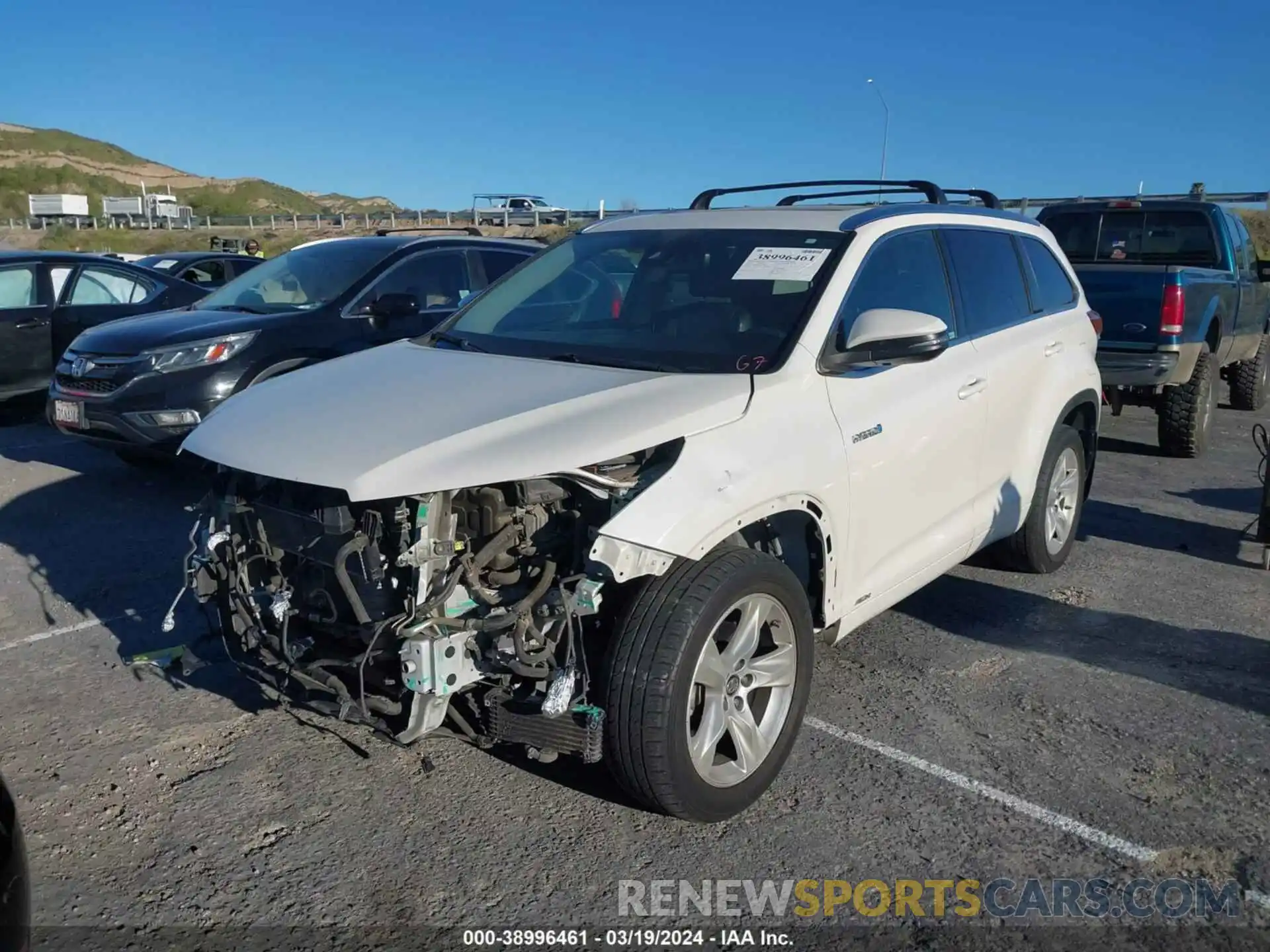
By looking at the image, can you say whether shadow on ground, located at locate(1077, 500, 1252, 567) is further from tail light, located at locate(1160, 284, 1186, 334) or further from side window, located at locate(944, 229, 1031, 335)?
side window, located at locate(944, 229, 1031, 335)

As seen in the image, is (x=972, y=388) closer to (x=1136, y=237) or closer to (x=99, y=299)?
(x=1136, y=237)

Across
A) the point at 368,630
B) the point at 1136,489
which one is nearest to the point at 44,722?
the point at 368,630

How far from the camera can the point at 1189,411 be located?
28.3 feet

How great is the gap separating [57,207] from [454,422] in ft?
199

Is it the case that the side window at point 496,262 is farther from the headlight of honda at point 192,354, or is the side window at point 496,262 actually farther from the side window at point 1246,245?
the side window at point 1246,245

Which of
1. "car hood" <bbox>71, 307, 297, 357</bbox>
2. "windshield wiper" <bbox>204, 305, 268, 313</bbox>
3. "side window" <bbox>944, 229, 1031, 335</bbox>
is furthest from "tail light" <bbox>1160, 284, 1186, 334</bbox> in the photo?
"windshield wiper" <bbox>204, 305, 268, 313</bbox>

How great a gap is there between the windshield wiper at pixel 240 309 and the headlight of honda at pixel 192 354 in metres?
0.59

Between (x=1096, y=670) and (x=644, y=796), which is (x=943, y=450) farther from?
(x=644, y=796)

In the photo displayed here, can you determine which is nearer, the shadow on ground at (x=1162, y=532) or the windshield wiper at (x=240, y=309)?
the shadow on ground at (x=1162, y=532)

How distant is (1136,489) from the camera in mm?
7723

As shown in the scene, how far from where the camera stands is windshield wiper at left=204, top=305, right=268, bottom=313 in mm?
7359

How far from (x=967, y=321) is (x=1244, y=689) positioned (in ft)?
6.10

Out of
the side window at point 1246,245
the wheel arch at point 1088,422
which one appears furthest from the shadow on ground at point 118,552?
the side window at point 1246,245

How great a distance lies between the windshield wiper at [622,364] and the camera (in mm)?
3668
